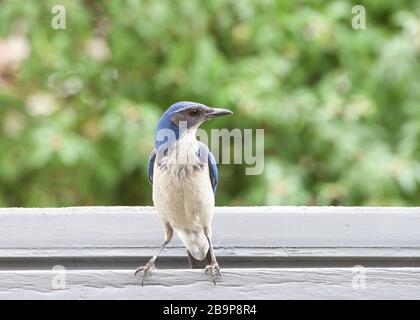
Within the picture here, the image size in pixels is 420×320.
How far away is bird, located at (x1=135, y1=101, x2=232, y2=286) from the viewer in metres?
1.18

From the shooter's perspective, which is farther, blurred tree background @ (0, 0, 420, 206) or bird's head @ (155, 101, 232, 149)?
blurred tree background @ (0, 0, 420, 206)

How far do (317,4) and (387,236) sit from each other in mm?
1545

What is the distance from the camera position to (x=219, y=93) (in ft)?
8.09

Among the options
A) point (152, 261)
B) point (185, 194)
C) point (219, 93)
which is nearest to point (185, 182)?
point (185, 194)

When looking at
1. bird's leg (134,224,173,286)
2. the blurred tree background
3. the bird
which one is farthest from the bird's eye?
the blurred tree background

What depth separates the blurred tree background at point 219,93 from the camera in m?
2.40

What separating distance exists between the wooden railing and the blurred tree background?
37.0 inches

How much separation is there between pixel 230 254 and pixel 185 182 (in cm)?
17

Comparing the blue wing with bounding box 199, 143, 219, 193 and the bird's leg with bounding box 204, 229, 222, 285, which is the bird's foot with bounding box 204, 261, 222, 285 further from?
the blue wing with bounding box 199, 143, 219, 193

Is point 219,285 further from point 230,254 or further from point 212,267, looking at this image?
point 230,254

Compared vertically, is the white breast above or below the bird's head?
below

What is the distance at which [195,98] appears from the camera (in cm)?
254

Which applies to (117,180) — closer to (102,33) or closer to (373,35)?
(102,33)
